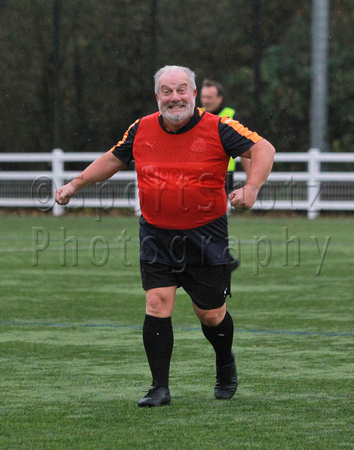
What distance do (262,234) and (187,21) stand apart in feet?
33.2

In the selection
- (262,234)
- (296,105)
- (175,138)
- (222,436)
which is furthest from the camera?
(296,105)

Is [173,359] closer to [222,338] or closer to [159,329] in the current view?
[222,338]

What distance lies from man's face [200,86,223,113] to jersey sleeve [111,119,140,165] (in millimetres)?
5201

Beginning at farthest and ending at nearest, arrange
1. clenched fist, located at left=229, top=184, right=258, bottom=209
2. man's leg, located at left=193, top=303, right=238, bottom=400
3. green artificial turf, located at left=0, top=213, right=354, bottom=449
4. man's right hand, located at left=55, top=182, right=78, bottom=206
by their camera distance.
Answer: man's right hand, located at left=55, top=182, right=78, bottom=206, man's leg, located at left=193, top=303, right=238, bottom=400, clenched fist, located at left=229, top=184, right=258, bottom=209, green artificial turf, located at left=0, top=213, right=354, bottom=449

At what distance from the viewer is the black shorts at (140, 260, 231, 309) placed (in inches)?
222

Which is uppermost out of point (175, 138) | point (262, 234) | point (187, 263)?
point (175, 138)

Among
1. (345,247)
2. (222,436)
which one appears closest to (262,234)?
(345,247)

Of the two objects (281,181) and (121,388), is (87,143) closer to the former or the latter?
(281,181)

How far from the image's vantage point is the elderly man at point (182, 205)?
553 centimetres

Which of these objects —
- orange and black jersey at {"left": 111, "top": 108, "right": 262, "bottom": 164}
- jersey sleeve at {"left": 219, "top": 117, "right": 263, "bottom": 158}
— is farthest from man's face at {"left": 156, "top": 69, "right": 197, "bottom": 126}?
jersey sleeve at {"left": 219, "top": 117, "right": 263, "bottom": 158}

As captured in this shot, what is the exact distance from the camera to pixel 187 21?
2641cm

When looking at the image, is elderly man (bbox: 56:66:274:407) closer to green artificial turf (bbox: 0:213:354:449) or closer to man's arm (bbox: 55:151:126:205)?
man's arm (bbox: 55:151:126:205)

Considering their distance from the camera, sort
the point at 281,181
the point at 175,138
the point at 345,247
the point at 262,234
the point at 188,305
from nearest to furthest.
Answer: the point at 175,138 < the point at 188,305 < the point at 345,247 < the point at 262,234 < the point at 281,181

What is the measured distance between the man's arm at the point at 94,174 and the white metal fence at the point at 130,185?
1626cm
